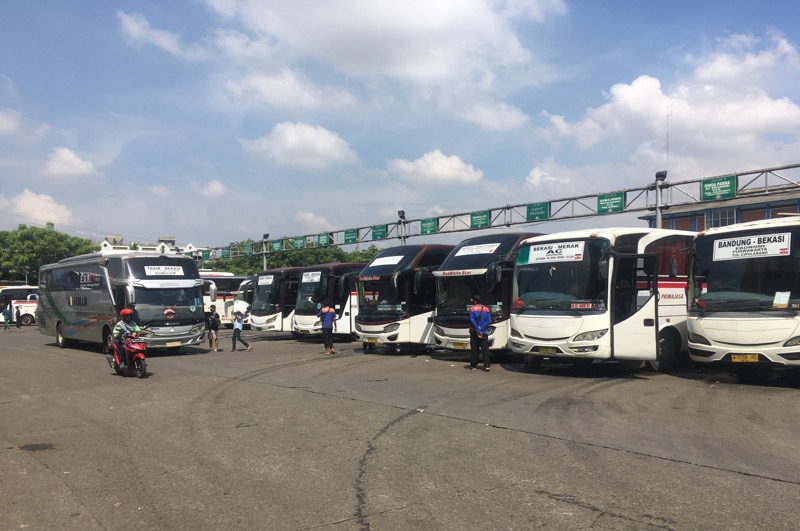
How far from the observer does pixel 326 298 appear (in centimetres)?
2436

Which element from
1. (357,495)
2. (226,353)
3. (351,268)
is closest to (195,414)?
(357,495)

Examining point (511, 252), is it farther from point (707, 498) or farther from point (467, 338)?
point (707, 498)

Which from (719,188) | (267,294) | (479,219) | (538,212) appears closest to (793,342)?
(719,188)

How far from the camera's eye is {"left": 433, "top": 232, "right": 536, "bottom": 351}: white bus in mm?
16125

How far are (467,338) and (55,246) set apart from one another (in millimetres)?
55188

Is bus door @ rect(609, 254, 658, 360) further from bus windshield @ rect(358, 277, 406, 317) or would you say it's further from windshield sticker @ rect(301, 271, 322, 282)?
windshield sticker @ rect(301, 271, 322, 282)

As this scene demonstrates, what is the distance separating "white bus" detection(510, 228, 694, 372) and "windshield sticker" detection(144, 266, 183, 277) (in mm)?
11600

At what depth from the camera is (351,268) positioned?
2491cm

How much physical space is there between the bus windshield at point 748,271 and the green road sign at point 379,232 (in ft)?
98.7

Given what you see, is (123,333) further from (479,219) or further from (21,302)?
(21,302)

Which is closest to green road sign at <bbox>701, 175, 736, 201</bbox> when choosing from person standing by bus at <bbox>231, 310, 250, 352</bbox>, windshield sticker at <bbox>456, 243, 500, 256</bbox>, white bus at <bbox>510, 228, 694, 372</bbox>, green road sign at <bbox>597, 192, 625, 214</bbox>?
green road sign at <bbox>597, 192, 625, 214</bbox>

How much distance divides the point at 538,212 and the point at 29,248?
160ft

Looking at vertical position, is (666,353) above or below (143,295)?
below

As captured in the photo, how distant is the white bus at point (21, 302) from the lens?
46.1m
